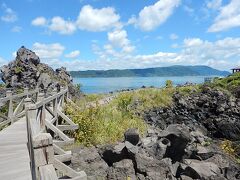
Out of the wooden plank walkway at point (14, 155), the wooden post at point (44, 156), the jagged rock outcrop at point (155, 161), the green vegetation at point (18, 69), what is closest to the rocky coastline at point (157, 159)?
the jagged rock outcrop at point (155, 161)

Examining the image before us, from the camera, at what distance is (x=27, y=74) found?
1371 inches

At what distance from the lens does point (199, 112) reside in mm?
36062

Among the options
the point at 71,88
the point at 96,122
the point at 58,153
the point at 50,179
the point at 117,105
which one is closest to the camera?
the point at 50,179

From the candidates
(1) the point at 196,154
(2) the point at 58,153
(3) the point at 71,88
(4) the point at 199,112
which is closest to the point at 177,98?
(4) the point at 199,112

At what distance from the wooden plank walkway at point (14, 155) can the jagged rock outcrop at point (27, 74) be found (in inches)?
787

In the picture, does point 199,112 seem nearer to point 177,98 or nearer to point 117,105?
point 177,98

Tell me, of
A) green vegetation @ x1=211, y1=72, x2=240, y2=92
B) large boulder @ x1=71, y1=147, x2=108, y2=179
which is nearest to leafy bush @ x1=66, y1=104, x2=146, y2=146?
large boulder @ x1=71, y1=147, x2=108, y2=179

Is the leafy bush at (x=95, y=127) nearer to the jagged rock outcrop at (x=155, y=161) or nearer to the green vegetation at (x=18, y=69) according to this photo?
the jagged rock outcrop at (x=155, y=161)

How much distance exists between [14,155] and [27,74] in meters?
25.7

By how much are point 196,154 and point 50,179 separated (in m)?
12.5

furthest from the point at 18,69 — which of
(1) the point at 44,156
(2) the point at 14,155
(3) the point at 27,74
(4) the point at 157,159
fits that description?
(1) the point at 44,156

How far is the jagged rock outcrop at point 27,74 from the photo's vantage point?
3422 centimetres

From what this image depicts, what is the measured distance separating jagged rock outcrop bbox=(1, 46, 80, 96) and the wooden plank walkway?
2000 cm

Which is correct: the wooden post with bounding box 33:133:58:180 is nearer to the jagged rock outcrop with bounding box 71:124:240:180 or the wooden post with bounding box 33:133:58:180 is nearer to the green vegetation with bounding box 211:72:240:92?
the jagged rock outcrop with bounding box 71:124:240:180
